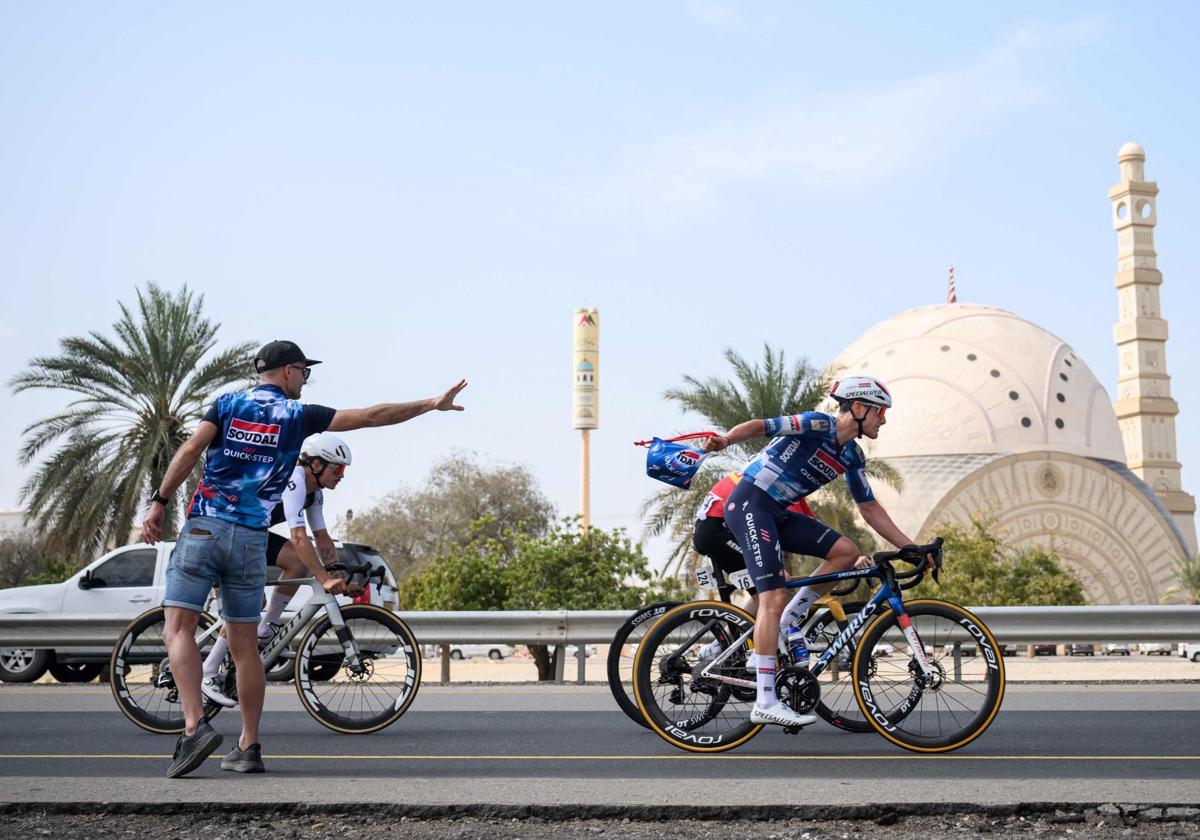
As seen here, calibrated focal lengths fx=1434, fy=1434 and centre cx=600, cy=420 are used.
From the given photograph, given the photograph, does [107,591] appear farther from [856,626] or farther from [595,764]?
[856,626]

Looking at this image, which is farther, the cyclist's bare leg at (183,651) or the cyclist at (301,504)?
the cyclist at (301,504)

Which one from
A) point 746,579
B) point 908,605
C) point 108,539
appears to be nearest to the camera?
point 908,605

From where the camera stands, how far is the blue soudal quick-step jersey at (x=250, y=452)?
594 centimetres

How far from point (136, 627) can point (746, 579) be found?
3.38m

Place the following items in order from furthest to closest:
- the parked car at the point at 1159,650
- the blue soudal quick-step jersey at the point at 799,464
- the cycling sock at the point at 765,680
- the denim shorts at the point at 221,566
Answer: the parked car at the point at 1159,650, the blue soudal quick-step jersey at the point at 799,464, the cycling sock at the point at 765,680, the denim shorts at the point at 221,566

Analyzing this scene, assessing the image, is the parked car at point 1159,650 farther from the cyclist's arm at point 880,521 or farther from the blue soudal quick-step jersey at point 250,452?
the blue soudal quick-step jersey at point 250,452

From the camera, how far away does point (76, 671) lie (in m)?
18.4

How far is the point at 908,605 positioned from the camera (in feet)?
21.4

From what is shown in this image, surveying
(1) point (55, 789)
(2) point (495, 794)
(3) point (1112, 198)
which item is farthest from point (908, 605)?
(3) point (1112, 198)

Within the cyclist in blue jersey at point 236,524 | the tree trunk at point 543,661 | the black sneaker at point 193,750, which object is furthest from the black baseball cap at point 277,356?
the tree trunk at point 543,661

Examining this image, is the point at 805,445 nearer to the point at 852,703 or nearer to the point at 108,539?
the point at 852,703

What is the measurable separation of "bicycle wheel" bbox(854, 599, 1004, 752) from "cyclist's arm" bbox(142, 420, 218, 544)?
2990mm

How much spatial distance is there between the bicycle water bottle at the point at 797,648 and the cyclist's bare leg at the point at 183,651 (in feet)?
8.54

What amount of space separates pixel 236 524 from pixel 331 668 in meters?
1.88
